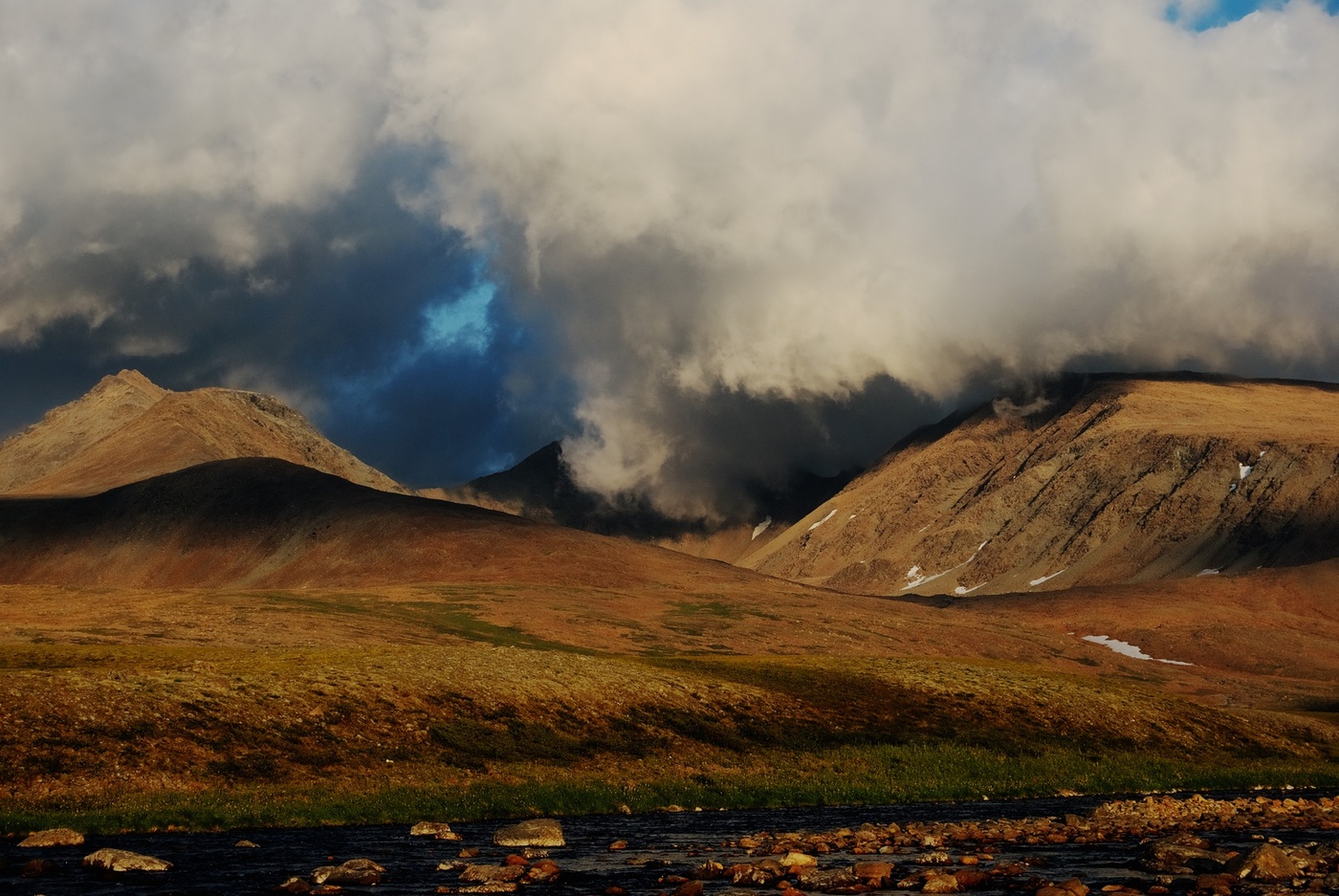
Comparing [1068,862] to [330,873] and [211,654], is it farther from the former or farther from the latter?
[211,654]

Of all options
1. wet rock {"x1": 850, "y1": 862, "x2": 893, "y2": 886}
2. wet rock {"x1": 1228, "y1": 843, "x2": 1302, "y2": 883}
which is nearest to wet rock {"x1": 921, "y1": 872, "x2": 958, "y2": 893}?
wet rock {"x1": 850, "y1": 862, "x2": 893, "y2": 886}

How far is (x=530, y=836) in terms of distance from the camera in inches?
1650

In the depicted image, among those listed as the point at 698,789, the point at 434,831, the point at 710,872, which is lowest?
the point at 698,789

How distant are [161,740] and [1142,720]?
58877 mm

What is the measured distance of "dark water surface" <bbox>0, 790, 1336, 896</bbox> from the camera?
105 feet

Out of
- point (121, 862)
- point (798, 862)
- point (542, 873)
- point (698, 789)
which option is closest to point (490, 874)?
point (542, 873)

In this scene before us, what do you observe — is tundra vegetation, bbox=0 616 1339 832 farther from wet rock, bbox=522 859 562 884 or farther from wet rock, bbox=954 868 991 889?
wet rock, bbox=954 868 991 889

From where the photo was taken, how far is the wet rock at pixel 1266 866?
30.8 metres

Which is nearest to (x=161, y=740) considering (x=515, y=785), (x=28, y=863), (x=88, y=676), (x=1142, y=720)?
(x=88, y=676)

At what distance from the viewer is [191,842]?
4003 centimetres

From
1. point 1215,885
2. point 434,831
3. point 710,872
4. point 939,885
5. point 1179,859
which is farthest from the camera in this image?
point 434,831

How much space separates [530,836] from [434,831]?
150 inches

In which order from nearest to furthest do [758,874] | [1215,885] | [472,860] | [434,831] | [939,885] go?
1. [1215,885]
2. [939,885]
3. [758,874]
4. [472,860]
5. [434,831]

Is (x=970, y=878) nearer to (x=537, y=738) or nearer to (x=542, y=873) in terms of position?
(x=542, y=873)
